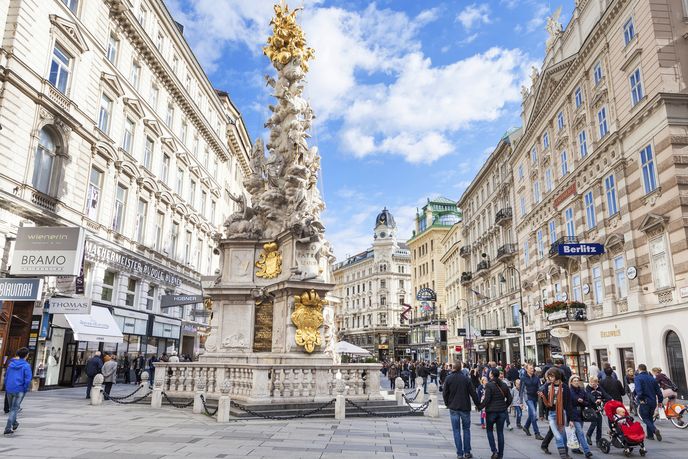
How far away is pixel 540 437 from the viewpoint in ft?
38.6

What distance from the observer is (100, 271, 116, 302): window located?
26541mm

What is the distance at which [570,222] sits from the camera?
104 ft

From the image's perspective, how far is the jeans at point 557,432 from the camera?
29.9 feet

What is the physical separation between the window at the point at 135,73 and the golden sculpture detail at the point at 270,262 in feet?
63.4

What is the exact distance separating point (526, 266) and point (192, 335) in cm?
2657

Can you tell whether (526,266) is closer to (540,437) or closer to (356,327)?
(540,437)

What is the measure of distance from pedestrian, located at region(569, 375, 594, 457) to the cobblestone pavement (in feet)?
3.27

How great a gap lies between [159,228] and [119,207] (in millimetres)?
5405

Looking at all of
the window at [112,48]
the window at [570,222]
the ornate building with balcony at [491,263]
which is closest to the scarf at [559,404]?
the window at [570,222]

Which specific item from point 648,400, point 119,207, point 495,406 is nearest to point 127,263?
point 119,207

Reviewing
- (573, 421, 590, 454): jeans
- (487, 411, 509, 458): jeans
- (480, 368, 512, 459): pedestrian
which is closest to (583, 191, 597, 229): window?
(573, 421, 590, 454): jeans

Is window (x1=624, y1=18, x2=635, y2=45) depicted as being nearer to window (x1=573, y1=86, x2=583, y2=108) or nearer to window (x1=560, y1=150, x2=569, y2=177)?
window (x1=573, y1=86, x2=583, y2=108)

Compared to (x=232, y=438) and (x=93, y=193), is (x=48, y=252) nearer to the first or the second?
(x=93, y=193)

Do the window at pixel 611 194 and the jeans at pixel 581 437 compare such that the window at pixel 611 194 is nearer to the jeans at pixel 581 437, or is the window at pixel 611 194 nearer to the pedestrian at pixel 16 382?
the jeans at pixel 581 437
